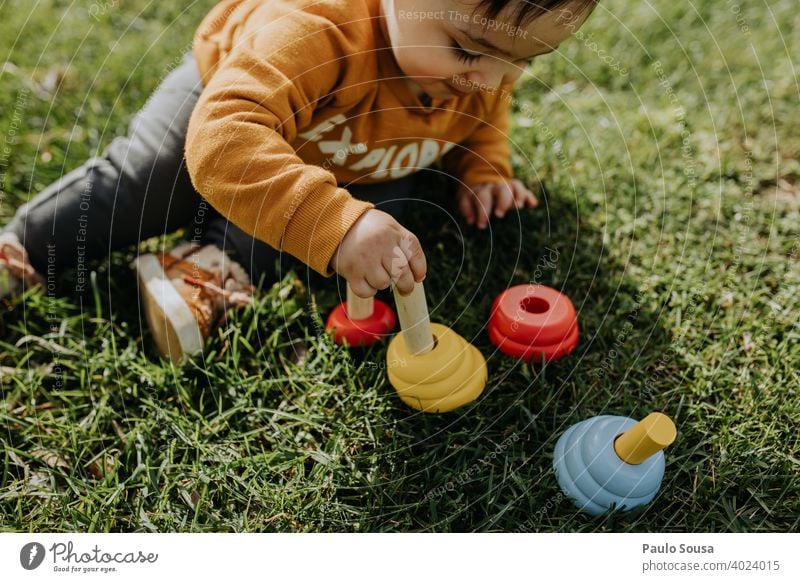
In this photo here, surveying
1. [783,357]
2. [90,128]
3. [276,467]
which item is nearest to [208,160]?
[276,467]

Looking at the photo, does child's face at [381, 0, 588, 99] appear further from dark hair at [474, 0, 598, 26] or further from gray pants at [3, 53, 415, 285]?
gray pants at [3, 53, 415, 285]

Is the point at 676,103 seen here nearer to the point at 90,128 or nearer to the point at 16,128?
the point at 90,128

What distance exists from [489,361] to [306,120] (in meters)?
0.49

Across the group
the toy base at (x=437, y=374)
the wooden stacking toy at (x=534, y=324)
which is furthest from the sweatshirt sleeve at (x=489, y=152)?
the toy base at (x=437, y=374)

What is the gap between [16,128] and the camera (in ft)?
Result: 5.31

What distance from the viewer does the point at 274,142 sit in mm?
1023

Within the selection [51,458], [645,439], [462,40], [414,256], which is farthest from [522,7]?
[51,458]

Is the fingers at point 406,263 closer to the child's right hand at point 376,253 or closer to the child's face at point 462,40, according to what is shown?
the child's right hand at point 376,253

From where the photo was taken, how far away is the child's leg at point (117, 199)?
1.37m

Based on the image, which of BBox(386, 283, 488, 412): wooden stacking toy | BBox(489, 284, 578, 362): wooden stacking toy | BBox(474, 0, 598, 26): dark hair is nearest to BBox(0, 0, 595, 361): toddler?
BBox(474, 0, 598, 26): dark hair

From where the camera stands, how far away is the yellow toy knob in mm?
925

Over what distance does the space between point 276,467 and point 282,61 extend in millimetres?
597

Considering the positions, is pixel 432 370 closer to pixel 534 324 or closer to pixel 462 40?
pixel 534 324

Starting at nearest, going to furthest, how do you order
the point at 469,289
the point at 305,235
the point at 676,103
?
the point at 305,235 → the point at 469,289 → the point at 676,103
